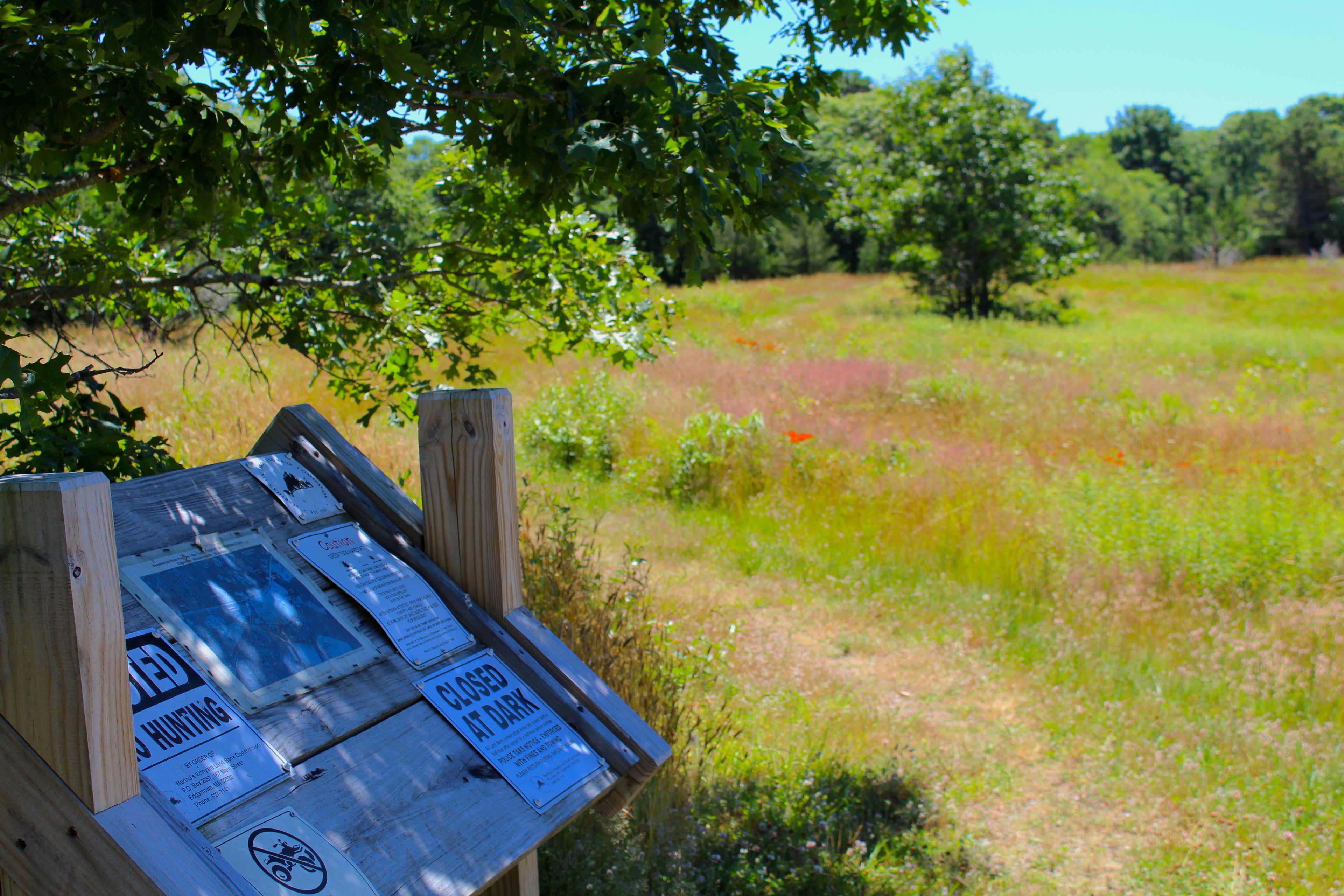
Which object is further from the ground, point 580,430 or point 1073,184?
point 1073,184

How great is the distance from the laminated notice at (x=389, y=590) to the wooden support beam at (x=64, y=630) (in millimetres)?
614

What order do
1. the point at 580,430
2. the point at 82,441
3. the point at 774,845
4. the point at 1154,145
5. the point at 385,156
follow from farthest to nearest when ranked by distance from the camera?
the point at 1154,145, the point at 580,430, the point at 774,845, the point at 385,156, the point at 82,441

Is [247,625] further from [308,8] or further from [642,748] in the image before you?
[308,8]

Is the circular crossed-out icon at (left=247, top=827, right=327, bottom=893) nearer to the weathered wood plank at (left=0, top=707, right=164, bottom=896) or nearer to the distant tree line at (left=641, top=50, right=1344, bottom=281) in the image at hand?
the weathered wood plank at (left=0, top=707, right=164, bottom=896)

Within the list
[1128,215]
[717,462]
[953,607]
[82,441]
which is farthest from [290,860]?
[1128,215]

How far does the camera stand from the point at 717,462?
777 centimetres

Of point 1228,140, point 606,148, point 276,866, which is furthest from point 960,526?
point 1228,140

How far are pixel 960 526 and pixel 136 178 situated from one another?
547 cm

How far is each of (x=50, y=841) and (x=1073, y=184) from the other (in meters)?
25.6

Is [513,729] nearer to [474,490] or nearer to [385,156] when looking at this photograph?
[474,490]

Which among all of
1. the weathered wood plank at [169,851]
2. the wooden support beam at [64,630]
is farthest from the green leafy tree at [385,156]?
the weathered wood plank at [169,851]

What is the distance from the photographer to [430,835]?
1.38 metres

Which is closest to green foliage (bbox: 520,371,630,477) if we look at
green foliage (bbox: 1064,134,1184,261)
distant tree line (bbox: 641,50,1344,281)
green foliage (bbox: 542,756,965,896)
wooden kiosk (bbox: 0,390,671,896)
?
distant tree line (bbox: 641,50,1344,281)

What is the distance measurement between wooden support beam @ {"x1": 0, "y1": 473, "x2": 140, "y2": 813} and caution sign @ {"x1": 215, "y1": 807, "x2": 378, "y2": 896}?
0.19m
